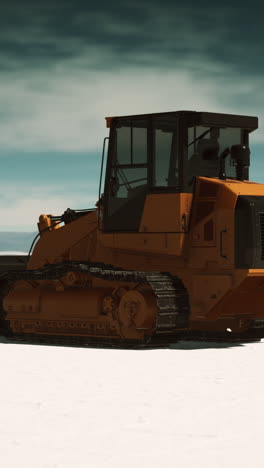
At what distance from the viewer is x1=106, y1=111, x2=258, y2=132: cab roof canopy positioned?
1703 centimetres

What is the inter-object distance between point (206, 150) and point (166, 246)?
1.98 meters

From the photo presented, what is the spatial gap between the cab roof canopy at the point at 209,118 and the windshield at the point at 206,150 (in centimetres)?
19

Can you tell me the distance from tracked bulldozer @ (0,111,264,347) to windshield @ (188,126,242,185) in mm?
19

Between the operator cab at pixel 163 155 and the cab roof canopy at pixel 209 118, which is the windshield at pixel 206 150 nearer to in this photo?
the operator cab at pixel 163 155

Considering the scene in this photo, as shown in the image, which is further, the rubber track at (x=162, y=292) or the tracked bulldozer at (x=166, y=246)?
the tracked bulldozer at (x=166, y=246)

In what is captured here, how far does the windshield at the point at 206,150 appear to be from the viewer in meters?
17.1

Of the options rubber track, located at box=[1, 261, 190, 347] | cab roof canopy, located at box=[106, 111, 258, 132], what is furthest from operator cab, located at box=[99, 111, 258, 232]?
rubber track, located at box=[1, 261, 190, 347]

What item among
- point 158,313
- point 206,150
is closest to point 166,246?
point 158,313

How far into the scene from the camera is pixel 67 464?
723 cm

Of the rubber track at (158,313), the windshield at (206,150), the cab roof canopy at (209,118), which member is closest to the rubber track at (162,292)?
the rubber track at (158,313)

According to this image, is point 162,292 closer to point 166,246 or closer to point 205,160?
point 166,246

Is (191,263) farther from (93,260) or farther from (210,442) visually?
(210,442)

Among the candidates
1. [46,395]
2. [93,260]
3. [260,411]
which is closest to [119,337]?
[93,260]

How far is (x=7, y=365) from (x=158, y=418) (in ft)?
17.0
